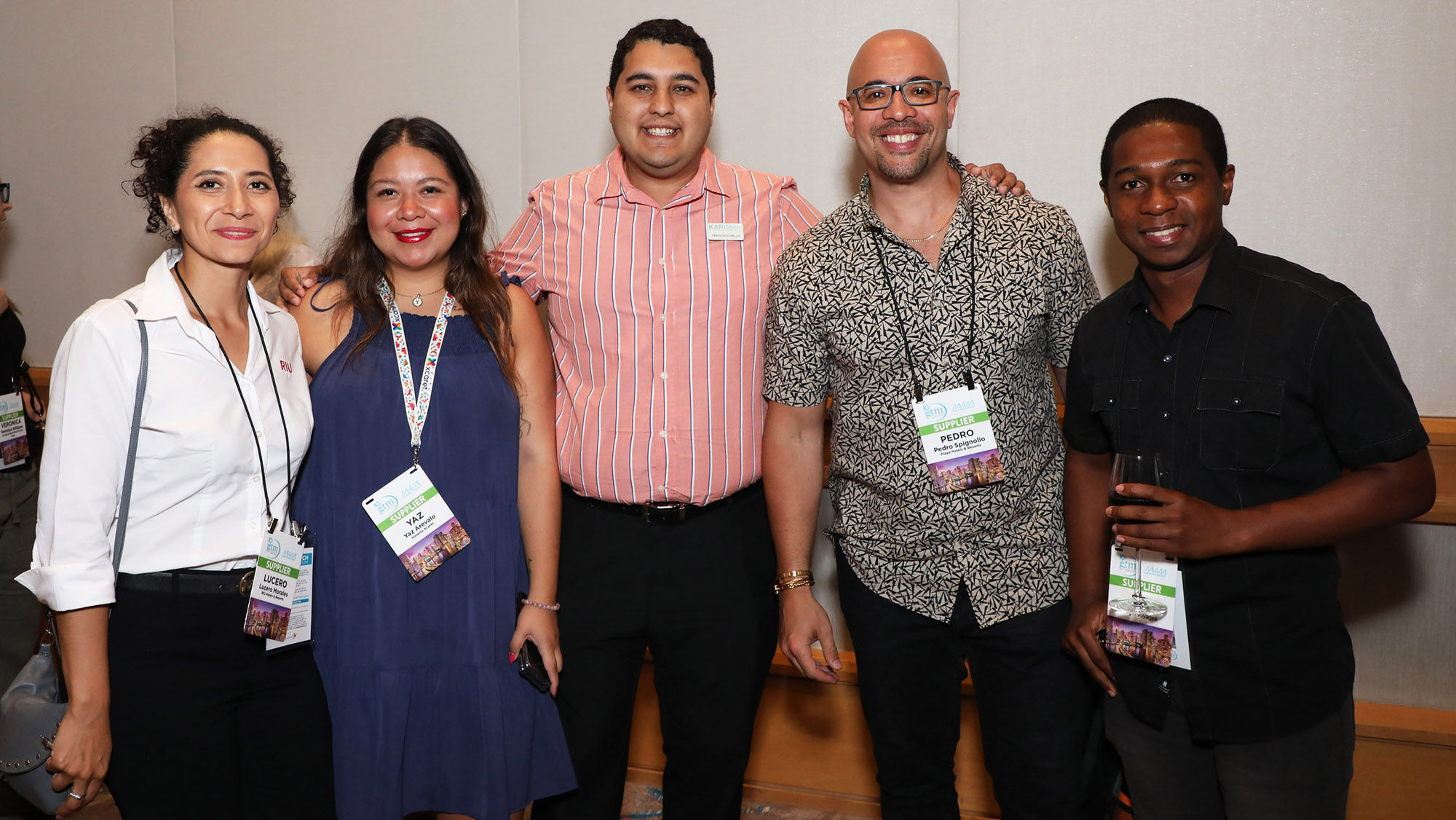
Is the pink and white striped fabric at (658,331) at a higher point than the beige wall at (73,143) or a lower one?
lower

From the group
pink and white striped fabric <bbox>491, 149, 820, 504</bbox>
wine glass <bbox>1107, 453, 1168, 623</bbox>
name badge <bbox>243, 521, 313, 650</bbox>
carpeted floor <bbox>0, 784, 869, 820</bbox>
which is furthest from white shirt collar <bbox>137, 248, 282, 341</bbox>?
carpeted floor <bbox>0, 784, 869, 820</bbox>

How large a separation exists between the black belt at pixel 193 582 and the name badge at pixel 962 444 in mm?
1443

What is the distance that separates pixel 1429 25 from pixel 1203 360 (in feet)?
5.20

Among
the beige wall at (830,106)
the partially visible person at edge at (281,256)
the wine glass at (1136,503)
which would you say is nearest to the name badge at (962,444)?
the wine glass at (1136,503)

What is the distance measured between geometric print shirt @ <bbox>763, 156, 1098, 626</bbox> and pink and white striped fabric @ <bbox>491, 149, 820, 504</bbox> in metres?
0.23

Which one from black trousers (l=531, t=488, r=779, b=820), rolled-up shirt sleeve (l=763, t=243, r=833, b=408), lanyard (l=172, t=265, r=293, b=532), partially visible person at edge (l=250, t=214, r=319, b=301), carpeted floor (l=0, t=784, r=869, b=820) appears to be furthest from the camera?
partially visible person at edge (l=250, t=214, r=319, b=301)

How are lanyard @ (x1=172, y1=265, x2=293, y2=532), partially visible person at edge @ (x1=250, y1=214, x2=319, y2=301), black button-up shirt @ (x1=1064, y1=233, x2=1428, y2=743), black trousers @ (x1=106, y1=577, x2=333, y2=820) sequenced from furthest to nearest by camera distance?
partially visible person at edge @ (x1=250, y1=214, x2=319, y2=301), lanyard @ (x1=172, y1=265, x2=293, y2=532), black trousers @ (x1=106, y1=577, x2=333, y2=820), black button-up shirt @ (x1=1064, y1=233, x2=1428, y2=743)

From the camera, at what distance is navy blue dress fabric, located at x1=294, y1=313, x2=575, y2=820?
7.04 ft

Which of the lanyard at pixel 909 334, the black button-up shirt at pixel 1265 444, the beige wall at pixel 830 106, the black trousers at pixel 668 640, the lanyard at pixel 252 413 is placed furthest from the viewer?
the beige wall at pixel 830 106

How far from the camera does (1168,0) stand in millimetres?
2787

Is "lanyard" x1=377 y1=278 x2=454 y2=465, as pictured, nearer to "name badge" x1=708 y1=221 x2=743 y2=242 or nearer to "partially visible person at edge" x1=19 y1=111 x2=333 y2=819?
"partially visible person at edge" x1=19 y1=111 x2=333 y2=819

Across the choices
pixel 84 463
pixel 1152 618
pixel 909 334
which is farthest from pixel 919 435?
pixel 84 463

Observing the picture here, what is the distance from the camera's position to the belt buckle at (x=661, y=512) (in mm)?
2367

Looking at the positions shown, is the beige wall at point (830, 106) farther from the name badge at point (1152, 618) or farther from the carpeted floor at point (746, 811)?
the name badge at point (1152, 618)
